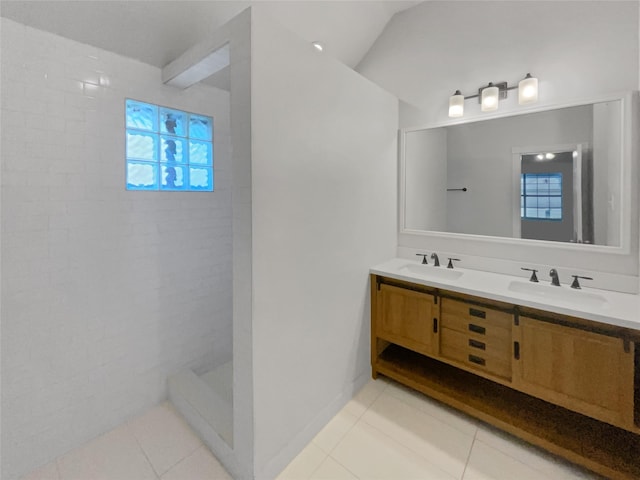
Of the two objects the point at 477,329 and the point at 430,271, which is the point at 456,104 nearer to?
the point at 430,271

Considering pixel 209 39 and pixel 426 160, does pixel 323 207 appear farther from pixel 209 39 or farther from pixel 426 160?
pixel 426 160

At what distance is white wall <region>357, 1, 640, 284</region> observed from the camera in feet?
5.68

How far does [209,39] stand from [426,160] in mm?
1845

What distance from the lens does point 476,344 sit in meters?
1.83

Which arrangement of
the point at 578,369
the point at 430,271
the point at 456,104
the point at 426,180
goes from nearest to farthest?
the point at 578,369, the point at 456,104, the point at 430,271, the point at 426,180

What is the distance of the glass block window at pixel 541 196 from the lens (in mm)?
1958

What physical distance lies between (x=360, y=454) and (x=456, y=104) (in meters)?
2.49

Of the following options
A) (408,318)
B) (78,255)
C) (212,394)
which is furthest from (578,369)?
(78,255)

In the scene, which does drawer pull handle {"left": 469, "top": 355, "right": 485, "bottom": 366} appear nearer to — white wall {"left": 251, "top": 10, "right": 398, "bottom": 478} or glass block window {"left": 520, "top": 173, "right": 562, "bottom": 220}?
white wall {"left": 251, "top": 10, "right": 398, "bottom": 478}

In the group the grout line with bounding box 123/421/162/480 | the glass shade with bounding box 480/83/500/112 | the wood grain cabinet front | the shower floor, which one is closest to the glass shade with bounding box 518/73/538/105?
the glass shade with bounding box 480/83/500/112

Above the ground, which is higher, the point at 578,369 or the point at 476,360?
the point at 578,369

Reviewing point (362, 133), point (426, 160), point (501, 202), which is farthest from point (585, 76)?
point (362, 133)

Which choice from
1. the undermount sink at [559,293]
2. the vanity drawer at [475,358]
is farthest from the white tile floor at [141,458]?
the undermount sink at [559,293]

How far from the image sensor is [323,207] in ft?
5.84
